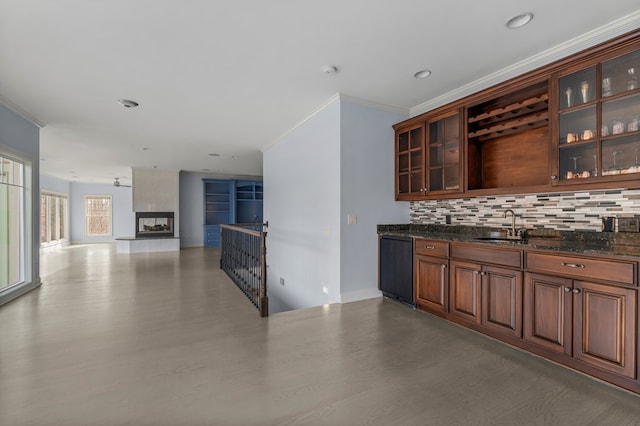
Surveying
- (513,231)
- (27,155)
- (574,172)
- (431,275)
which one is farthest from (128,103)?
(574,172)

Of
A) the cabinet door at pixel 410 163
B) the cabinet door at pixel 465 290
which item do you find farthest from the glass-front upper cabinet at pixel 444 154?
the cabinet door at pixel 465 290

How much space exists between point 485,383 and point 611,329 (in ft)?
2.80

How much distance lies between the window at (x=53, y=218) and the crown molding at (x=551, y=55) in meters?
12.7

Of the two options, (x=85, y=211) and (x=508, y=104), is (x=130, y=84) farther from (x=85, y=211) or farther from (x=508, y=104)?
(x=85, y=211)

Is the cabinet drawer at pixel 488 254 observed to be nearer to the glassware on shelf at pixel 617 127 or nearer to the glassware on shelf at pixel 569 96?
the glassware on shelf at pixel 617 127

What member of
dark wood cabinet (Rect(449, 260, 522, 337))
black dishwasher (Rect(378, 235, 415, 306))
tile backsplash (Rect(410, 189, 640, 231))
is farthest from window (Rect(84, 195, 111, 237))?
dark wood cabinet (Rect(449, 260, 522, 337))

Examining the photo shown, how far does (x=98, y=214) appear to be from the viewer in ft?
41.1

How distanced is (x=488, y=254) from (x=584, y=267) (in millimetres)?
671

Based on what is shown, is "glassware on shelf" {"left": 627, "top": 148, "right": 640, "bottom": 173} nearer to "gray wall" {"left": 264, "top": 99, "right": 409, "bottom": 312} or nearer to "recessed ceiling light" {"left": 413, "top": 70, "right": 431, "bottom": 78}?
"recessed ceiling light" {"left": 413, "top": 70, "right": 431, "bottom": 78}

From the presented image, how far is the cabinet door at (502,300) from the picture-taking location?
2371mm

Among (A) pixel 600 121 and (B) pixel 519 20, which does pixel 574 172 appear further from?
(B) pixel 519 20

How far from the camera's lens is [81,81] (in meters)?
3.18

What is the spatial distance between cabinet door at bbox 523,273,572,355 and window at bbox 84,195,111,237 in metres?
14.7

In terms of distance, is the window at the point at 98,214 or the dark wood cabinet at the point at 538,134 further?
the window at the point at 98,214
